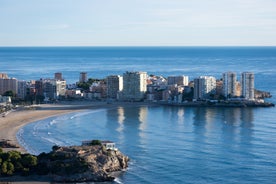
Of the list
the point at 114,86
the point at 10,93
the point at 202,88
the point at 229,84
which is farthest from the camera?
the point at 114,86

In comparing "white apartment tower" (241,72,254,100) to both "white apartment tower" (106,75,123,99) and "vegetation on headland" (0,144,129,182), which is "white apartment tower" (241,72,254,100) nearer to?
"white apartment tower" (106,75,123,99)

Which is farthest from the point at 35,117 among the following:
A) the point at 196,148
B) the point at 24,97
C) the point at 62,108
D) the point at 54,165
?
the point at 54,165

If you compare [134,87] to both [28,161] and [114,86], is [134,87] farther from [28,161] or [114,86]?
[28,161]

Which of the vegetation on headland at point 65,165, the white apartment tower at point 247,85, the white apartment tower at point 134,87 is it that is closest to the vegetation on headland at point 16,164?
the vegetation on headland at point 65,165

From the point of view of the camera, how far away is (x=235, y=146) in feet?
103

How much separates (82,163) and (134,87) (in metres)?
30.3

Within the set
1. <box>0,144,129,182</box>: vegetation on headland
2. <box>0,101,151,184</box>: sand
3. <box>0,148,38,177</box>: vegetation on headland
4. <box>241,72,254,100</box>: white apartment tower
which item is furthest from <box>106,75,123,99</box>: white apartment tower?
<box>0,148,38,177</box>: vegetation on headland

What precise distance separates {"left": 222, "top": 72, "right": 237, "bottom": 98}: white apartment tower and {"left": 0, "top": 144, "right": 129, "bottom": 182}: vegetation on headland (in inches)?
1150

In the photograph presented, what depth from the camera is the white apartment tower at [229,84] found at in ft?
178

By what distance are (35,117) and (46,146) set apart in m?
11.9

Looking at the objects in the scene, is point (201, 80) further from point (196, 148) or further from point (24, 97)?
point (196, 148)

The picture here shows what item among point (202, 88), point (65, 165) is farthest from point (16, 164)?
point (202, 88)

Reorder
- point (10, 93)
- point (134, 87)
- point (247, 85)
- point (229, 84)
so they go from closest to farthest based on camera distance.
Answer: point (10, 93)
point (247, 85)
point (229, 84)
point (134, 87)

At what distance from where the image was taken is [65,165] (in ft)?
82.2
